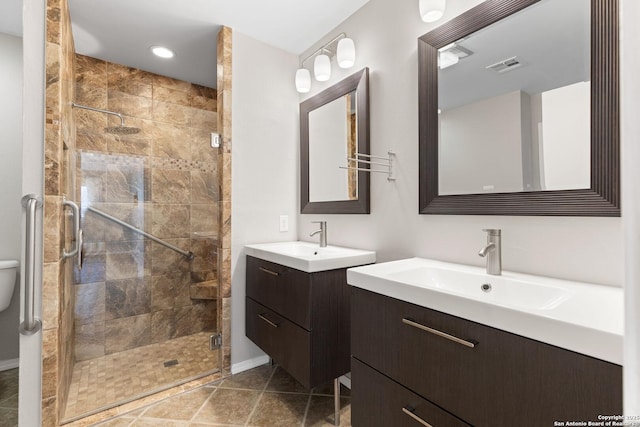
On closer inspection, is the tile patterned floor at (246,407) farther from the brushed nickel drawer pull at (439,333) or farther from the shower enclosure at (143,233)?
the brushed nickel drawer pull at (439,333)

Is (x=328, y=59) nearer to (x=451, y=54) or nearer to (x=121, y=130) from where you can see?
(x=451, y=54)

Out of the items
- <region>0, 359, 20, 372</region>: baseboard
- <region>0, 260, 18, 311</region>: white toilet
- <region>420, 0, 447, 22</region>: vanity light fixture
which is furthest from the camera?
<region>0, 359, 20, 372</region>: baseboard

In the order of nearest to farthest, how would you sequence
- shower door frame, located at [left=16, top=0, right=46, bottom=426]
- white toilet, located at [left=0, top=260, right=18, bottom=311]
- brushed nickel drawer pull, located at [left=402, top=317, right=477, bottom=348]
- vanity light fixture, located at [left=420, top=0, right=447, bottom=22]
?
1. brushed nickel drawer pull, located at [left=402, top=317, right=477, bottom=348]
2. vanity light fixture, located at [left=420, top=0, right=447, bottom=22]
3. shower door frame, located at [left=16, top=0, right=46, bottom=426]
4. white toilet, located at [left=0, top=260, right=18, bottom=311]

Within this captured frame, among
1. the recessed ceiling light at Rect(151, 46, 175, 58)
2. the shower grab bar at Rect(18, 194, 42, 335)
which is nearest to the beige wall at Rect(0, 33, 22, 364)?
the shower grab bar at Rect(18, 194, 42, 335)

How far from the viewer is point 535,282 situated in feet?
3.42

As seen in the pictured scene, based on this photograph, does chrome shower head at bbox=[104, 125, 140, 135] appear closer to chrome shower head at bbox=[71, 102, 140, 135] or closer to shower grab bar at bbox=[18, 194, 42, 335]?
chrome shower head at bbox=[71, 102, 140, 135]

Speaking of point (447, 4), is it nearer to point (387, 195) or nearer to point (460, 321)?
point (387, 195)

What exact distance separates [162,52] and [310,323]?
2.30 metres

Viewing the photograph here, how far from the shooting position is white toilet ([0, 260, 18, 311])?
5.96ft

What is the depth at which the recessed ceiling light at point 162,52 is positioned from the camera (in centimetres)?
231

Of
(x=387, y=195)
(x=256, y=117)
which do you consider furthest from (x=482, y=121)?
(x=256, y=117)

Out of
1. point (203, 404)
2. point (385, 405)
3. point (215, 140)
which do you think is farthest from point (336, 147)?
point (203, 404)

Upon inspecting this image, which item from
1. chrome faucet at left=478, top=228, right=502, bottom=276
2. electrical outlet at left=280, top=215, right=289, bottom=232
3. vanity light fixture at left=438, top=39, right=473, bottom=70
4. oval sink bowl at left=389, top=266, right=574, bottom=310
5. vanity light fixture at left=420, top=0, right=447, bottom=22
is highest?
vanity light fixture at left=420, top=0, right=447, bottom=22

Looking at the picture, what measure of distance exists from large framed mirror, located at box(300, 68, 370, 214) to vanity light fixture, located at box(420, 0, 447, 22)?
1.66 feet
